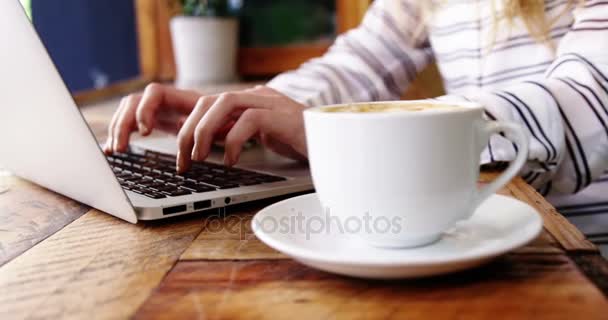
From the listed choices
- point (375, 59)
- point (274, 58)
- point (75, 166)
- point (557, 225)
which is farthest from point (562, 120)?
point (274, 58)

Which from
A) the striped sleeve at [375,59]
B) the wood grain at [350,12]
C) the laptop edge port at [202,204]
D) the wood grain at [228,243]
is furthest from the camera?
the wood grain at [350,12]

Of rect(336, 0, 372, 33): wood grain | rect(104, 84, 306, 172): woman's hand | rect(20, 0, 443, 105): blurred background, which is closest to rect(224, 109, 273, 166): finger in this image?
rect(104, 84, 306, 172): woman's hand

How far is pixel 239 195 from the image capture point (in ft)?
1.76

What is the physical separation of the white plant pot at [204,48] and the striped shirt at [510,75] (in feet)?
3.18

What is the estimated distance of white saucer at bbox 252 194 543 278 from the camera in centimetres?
33

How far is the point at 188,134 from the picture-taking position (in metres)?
0.62

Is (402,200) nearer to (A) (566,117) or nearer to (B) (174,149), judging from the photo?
(A) (566,117)

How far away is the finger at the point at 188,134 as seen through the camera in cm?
62

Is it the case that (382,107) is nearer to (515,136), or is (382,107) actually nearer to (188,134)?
(515,136)

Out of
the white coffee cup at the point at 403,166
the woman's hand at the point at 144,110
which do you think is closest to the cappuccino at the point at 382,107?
the white coffee cup at the point at 403,166

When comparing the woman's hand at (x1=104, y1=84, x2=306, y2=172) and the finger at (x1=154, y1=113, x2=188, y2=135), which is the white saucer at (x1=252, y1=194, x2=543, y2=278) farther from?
the finger at (x1=154, y1=113, x2=188, y2=135)

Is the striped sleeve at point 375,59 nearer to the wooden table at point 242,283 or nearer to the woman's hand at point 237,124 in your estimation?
the woman's hand at point 237,124

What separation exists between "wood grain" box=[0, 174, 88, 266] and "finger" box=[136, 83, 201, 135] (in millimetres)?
164

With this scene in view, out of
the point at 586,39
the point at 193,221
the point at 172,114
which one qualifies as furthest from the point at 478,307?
the point at 172,114
